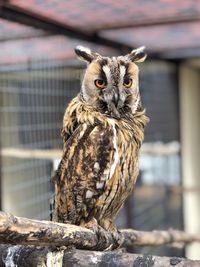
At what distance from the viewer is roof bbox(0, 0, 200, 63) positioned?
159cm

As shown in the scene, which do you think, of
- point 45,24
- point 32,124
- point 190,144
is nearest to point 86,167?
point 45,24

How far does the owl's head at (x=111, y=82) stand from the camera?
42.4 inches

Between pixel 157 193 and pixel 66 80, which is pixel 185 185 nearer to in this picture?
pixel 157 193

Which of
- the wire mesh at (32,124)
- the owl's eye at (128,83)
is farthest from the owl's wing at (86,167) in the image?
the wire mesh at (32,124)

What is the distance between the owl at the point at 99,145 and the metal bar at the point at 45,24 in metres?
0.43

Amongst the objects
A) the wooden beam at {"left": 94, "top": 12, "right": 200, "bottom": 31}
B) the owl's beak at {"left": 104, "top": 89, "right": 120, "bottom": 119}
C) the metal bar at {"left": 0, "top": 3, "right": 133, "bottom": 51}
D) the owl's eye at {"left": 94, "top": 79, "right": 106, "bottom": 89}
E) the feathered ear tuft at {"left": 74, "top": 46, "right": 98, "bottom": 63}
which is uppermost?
the wooden beam at {"left": 94, "top": 12, "right": 200, "bottom": 31}

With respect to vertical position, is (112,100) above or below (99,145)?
above

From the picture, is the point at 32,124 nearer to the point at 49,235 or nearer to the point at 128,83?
the point at 128,83

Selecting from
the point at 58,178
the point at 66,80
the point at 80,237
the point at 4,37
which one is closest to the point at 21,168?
the point at 66,80

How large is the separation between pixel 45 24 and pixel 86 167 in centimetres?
76

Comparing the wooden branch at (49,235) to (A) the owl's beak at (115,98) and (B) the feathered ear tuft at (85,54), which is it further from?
(B) the feathered ear tuft at (85,54)

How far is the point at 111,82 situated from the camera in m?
1.08

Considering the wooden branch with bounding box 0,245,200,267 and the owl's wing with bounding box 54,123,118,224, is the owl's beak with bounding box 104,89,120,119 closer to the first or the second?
the owl's wing with bounding box 54,123,118,224

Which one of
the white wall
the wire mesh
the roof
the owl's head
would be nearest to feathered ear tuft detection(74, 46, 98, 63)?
the owl's head
